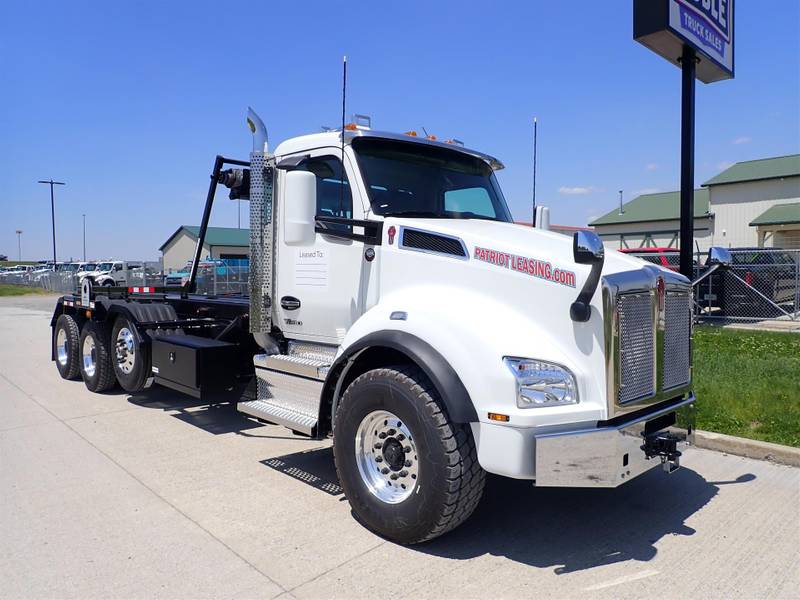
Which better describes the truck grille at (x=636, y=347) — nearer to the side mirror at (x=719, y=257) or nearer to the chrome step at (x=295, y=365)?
the side mirror at (x=719, y=257)

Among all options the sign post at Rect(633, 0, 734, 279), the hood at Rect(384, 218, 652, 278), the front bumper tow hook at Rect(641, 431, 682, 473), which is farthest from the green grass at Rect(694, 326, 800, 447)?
the hood at Rect(384, 218, 652, 278)

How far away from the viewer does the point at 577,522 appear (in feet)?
13.9

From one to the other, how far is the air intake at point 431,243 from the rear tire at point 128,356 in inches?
160

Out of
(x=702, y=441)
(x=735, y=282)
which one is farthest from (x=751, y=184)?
(x=702, y=441)

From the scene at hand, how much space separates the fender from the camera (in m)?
3.45

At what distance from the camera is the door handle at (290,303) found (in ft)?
17.0

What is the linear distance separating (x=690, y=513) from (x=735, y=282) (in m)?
13.0

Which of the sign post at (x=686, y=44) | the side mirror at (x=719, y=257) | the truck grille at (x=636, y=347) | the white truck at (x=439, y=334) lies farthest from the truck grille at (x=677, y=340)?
→ the sign post at (x=686, y=44)

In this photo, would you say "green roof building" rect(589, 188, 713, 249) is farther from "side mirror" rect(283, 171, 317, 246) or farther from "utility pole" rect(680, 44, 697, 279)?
"side mirror" rect(283, 171, 317, 246)

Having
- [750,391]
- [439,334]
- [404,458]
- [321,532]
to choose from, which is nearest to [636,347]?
[439,334]

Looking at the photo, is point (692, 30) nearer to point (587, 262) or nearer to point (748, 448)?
point (748, 448)

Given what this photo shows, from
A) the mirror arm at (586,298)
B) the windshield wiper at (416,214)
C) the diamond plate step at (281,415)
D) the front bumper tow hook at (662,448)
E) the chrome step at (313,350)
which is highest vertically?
the windshield wiper at (416,214)

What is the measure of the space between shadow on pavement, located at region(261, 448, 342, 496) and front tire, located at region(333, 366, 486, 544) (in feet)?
2.66

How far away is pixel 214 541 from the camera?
3887mm
